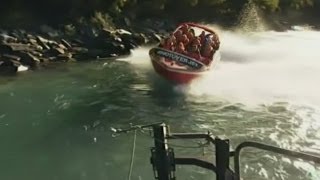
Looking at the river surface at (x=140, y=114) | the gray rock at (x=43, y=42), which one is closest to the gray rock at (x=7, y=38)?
the gray rock at (x=43, y=42)

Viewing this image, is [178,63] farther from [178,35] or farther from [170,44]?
[178,35]

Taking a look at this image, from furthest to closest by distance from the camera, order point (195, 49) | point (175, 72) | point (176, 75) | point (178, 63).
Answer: point (195, 49) → point (178, 63) → point (176, 75) → point (175, 72)

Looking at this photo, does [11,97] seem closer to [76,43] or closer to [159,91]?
[159,91]

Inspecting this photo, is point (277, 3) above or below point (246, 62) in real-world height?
above

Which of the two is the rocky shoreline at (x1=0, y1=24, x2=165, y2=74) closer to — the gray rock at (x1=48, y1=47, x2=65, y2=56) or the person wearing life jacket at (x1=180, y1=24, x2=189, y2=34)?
the gray rock at (x1=48, y1=47, x2=65, y2=56)

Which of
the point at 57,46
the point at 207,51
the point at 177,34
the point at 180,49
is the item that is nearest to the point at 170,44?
the point at 180,49

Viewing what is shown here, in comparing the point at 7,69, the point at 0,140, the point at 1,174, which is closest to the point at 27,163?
the point at 1,174
